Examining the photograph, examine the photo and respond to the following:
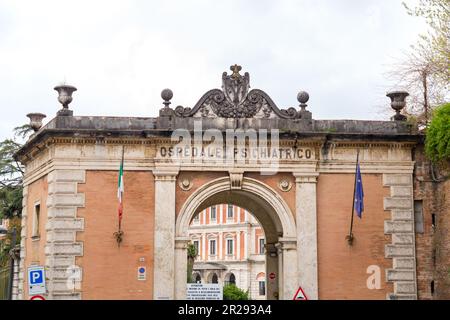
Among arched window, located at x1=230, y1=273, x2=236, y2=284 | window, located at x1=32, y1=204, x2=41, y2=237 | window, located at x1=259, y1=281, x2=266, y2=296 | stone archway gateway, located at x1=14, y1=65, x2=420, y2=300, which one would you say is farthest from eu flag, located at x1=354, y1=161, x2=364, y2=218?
arched window, located at x1=230, y1=273, x2=236, y2=284

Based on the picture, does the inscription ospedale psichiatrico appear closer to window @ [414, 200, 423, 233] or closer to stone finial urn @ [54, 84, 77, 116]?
stone finial urn @ [54, 84, 77, 116]

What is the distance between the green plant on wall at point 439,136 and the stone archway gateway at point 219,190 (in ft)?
3.32

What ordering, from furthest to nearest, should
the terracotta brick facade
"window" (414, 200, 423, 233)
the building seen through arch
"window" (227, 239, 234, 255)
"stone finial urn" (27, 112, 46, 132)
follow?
"window" (227, 239, 234, 255) < the building seen through arch < "stone finial urn" (27, 112, 46, 132) < "window" (414, 200, 423, 233) < the terracotta brick facade

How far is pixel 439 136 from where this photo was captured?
20.5m

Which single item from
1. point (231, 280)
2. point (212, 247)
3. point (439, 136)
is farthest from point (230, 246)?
point (439, 136)

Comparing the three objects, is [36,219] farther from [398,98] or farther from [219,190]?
[398,98]

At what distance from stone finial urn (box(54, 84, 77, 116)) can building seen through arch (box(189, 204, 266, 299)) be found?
139ft

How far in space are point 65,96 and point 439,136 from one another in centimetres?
1067

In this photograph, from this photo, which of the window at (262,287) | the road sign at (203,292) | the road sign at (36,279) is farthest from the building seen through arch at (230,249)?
the road sign at (36,279)

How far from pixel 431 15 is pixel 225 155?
703 centimetres

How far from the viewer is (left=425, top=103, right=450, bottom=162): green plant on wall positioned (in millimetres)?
20125

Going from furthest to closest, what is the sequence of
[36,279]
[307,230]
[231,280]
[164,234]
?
[231,280], [307,230], [164,234], [36,279]
